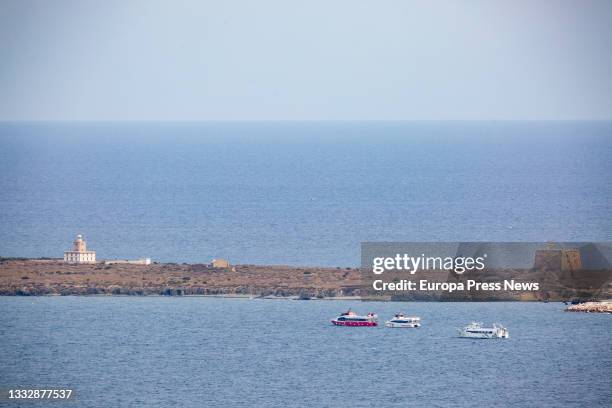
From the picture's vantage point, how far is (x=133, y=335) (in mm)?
72438

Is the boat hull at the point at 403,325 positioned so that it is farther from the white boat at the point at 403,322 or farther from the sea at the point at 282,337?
the sea at the point at 282,337

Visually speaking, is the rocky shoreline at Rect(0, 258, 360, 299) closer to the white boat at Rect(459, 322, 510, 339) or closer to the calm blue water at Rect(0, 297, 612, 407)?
the calm blue water at Rect(0, 297, 612, 407)

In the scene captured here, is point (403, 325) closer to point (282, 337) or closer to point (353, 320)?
point (353, 320)

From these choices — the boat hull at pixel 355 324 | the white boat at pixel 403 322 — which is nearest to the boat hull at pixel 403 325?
the white boat at pixel 403 322

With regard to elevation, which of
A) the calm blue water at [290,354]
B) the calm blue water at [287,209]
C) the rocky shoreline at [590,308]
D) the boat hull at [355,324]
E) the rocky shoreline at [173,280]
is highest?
the calm blue water at [287,209]

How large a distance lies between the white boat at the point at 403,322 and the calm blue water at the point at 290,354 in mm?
556

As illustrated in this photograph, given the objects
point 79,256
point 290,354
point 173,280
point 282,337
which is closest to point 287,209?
point 79,256

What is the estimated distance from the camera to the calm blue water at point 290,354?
61.1 meters

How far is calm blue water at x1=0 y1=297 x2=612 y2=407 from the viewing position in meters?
61.1

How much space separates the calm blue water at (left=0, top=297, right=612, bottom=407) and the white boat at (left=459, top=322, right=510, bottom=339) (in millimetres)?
534

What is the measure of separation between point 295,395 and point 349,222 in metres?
63.2

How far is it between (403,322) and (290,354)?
7.46 metres

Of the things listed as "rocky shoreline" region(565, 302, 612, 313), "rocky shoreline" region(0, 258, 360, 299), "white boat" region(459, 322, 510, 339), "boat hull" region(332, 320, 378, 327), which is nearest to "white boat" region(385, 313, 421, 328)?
"boat hull" region(332, 320, 378, 327)

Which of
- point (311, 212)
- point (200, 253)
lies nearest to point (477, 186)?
point (311, 212)
